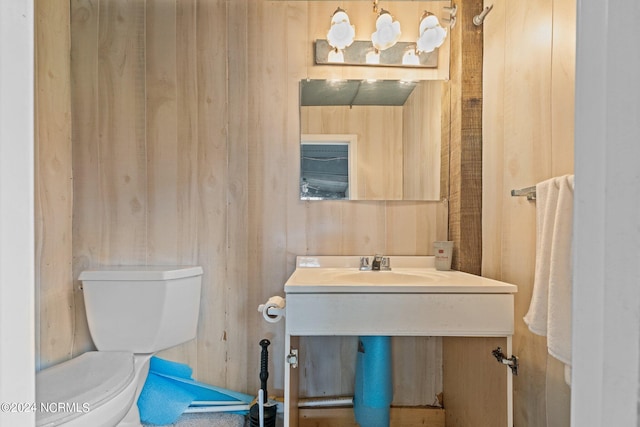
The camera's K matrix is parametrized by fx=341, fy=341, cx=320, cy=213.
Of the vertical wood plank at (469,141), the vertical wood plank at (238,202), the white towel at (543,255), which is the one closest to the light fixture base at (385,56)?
the vertical wood plank at (469,141)

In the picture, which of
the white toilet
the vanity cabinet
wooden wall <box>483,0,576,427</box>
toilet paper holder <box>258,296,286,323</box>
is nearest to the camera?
wooden wall <box>483,0,576,427</box>

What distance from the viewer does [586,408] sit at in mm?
329

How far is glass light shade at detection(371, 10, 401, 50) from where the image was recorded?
4.96 ft

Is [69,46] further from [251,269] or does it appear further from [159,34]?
[251,269]

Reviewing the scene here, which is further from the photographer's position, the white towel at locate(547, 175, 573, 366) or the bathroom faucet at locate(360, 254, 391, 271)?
the bathroom faucet at locate(360, 254, 391, 271)

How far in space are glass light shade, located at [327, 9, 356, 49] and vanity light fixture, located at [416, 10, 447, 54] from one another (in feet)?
1.04

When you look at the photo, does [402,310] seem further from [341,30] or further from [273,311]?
[341,30]

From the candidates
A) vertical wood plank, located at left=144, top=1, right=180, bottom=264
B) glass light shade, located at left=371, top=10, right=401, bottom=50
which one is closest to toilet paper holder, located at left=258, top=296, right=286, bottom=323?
vertical wood plank, located at left=144, top=1, right=180, bottom=264

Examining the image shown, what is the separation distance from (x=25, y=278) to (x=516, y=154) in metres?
1.29

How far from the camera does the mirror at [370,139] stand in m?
1.57

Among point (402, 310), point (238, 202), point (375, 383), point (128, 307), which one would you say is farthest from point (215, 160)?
point (375, 383)

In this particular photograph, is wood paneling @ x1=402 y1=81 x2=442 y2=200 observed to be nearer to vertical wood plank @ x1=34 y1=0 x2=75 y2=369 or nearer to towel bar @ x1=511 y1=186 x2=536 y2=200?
towel bar @ x1=511 y1=186 x2=536 y2=200

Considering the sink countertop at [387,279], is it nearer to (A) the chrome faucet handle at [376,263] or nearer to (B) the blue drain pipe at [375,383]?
(A) the chrome faucet handle at [376,263]

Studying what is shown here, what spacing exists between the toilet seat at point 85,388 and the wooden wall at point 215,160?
1.20 ft
